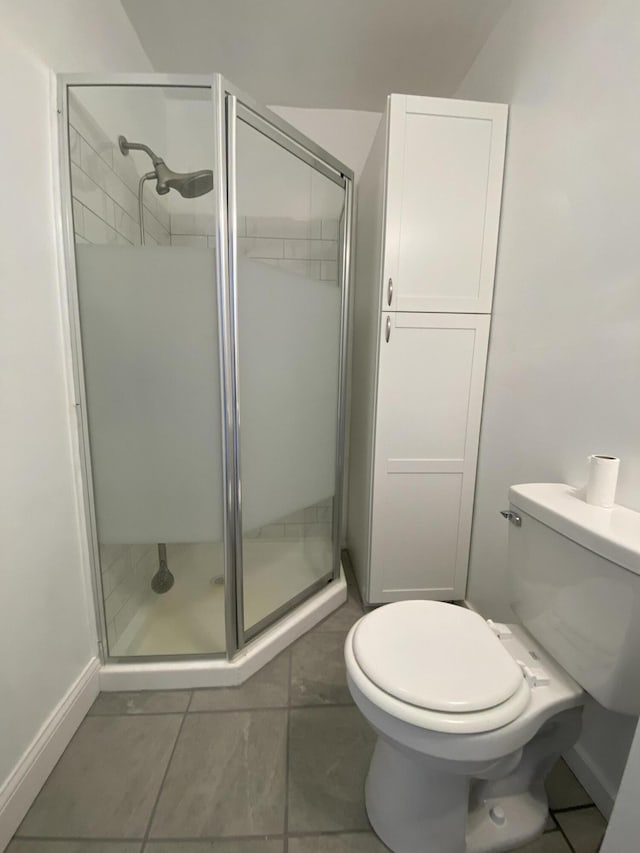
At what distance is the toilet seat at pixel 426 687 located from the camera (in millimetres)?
682

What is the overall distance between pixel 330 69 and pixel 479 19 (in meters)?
0.58

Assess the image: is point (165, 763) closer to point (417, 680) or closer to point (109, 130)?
point (417, 680)

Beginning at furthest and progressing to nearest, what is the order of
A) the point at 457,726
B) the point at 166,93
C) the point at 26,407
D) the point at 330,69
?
the point at 330,69, the point at 166,93, the point at 26,407, the point at 457,726

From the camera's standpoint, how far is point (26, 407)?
93 centimetres

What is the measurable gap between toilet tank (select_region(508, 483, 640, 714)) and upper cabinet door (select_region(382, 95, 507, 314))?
78 centimetres

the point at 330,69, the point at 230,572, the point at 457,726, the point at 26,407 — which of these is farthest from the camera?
the point at 330,69

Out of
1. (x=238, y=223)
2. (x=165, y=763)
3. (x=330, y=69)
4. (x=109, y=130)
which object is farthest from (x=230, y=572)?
(x=330, y=69)

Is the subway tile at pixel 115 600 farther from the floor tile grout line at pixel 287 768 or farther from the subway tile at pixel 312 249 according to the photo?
the subway tile at pixel 312 249

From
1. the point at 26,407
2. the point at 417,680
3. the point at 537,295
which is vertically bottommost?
the point at 417,680

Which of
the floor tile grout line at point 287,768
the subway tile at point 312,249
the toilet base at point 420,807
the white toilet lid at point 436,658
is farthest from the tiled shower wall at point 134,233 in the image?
the toilet base at point 420,807

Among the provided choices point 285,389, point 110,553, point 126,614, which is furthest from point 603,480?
point 126,614

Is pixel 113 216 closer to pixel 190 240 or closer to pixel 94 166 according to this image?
pixel 94 166

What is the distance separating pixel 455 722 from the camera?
0.67 metres

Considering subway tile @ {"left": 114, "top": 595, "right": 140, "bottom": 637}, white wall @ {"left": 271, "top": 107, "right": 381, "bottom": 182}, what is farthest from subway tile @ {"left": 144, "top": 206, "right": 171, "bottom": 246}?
subway tile @ {"left": 114, "top": 595, "right": 140, "bottom": 637}
